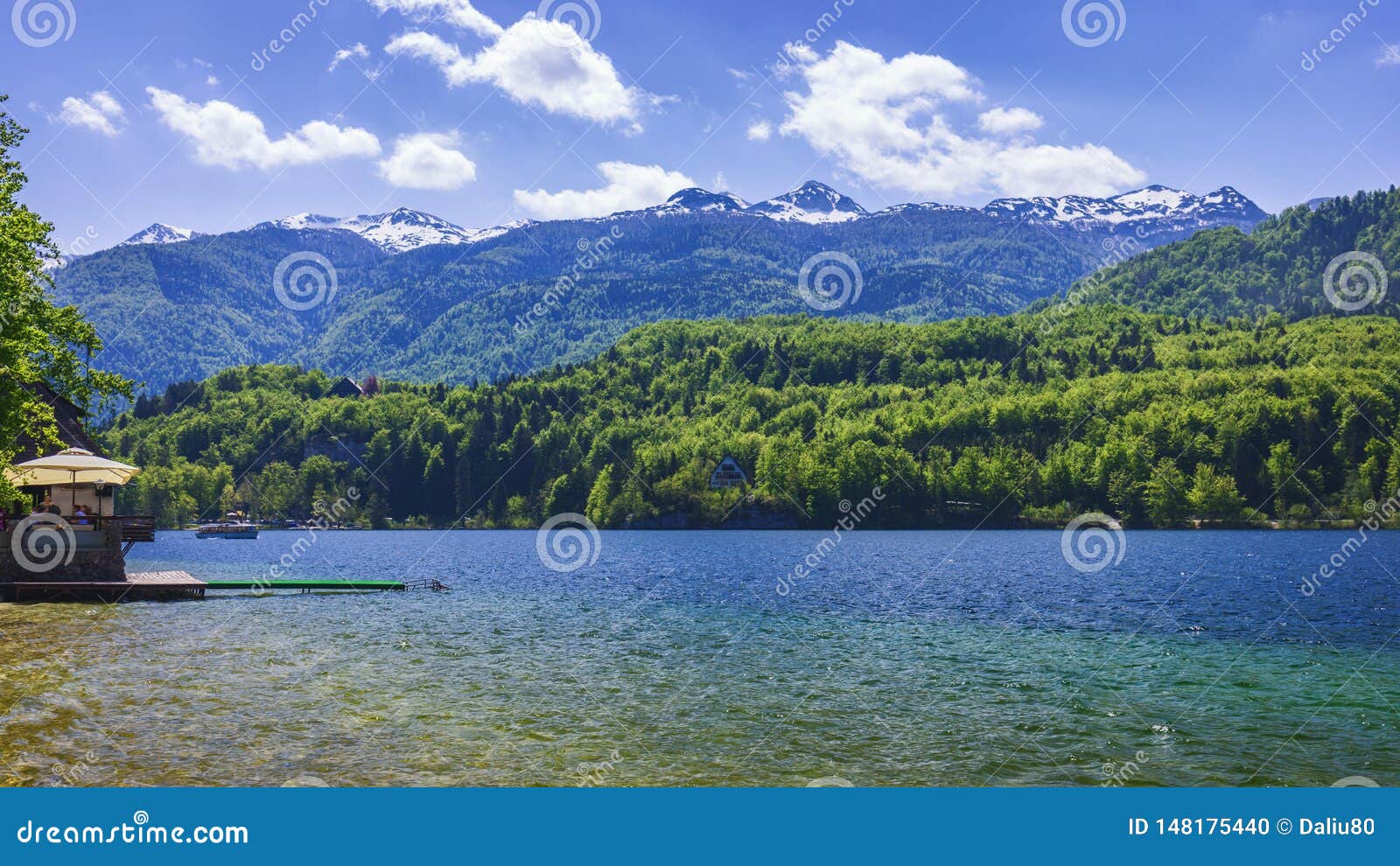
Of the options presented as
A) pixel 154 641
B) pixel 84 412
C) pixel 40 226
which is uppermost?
pixel 40 226

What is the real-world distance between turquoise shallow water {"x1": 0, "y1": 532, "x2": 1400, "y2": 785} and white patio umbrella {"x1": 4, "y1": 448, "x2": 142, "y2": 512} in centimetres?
653

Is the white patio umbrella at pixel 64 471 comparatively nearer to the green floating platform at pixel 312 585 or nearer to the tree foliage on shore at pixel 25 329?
the tree foliage on shore at pixel 25 329

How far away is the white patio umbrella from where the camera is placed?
49.9 meters

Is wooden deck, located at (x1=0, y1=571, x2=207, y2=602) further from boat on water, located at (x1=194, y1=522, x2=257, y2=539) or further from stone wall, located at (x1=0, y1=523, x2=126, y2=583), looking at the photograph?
boat on water, located at (x1=194, y1=522, x2=257, y2=539)

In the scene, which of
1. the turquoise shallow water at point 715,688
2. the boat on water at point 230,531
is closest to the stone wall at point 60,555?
the turquoise shallow water at point 715,688

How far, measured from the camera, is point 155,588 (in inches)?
2251

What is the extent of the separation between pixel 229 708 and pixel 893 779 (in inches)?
681

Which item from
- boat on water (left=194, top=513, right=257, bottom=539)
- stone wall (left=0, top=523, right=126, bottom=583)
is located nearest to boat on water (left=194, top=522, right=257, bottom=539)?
boat on water (left=194, top=513, right=257, bottom=539)

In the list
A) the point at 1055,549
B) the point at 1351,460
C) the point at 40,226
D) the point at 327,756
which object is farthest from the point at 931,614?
the point at 1351,460

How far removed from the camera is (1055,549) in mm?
123625

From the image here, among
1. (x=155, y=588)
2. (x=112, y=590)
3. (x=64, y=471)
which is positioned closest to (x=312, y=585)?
(x=155, y=588)

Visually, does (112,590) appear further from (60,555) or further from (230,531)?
(230,531)

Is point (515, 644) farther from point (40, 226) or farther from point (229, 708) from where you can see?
point (40, 226)

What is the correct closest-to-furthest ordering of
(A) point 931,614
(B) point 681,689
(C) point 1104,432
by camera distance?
(B) point 681,689 → (A) point 931,614 → (C) point 1104,432
